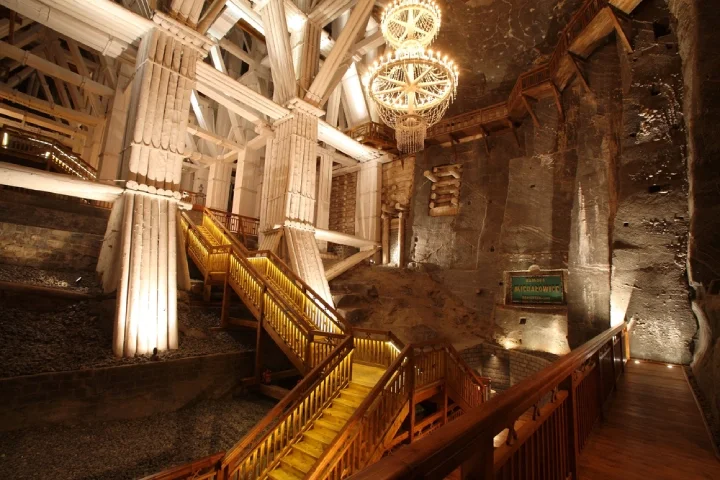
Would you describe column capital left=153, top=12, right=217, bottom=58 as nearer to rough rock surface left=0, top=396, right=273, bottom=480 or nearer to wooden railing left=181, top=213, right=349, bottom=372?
wooden railing left=181, top=213, right=349, bottom=372

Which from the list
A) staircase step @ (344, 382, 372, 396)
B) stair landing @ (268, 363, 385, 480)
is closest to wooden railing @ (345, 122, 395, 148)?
stair landing @ (268, 363, 385, 480)

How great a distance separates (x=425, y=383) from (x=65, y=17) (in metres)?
12.2

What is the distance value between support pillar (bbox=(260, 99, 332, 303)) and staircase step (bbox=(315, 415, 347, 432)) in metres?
5.63

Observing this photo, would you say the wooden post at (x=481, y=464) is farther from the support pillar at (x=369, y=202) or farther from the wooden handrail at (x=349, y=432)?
the support pillar at (x=369, y=202)

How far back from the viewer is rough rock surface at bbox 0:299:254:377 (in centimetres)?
573

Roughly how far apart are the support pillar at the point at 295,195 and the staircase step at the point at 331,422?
5625 mm

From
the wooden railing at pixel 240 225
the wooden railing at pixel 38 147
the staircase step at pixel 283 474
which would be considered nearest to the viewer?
the staircase step at pixel 283 474

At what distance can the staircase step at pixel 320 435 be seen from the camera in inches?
210

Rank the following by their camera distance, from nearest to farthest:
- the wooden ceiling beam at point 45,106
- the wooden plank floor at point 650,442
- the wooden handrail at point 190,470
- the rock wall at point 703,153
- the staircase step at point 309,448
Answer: the wooden plank floor at point 650,442 < the wooden handrail at point 190,470 < the staircase step at point 309,448 < the rock wall at point 703,153 < the wooden ceiling beam at point 45,106

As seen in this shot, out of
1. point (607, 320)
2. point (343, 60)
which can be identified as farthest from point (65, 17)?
point (607, 320)

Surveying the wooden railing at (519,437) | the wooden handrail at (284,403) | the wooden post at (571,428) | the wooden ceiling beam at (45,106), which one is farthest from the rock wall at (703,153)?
the wooden ceiling beam at (45,106)

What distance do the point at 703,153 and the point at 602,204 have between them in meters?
2.80

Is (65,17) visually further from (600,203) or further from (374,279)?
(600,203)

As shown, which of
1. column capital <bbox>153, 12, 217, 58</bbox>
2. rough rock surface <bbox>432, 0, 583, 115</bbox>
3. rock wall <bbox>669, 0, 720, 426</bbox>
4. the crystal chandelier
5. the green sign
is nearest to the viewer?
rock wall <bbox>669, 0, 720, 426</bbox>
